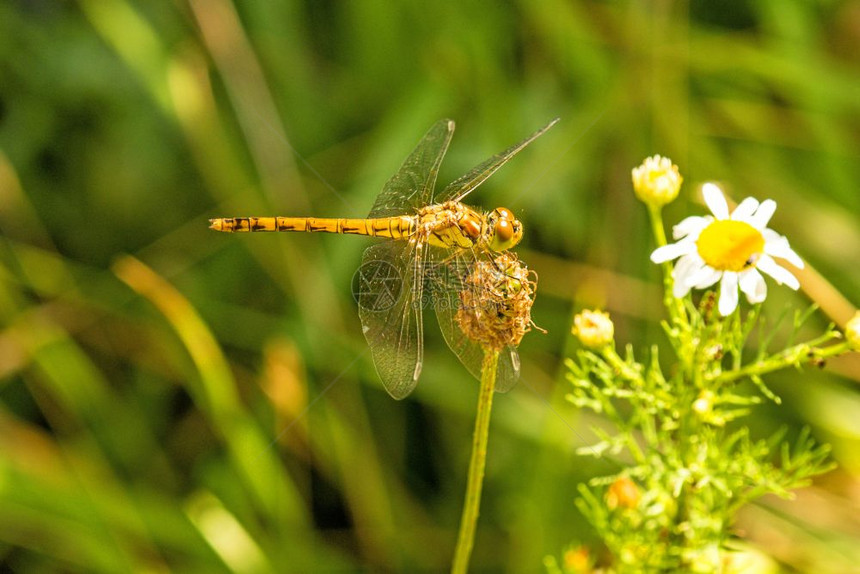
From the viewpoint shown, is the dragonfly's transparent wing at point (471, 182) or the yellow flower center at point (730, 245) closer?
the yellow flower center at point (730, 245)

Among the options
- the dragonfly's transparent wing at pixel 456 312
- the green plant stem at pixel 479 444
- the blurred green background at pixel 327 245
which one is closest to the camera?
the green plant stem at pixel 479 444

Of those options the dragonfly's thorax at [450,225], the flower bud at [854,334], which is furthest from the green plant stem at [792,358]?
the dragonfly's thorax at [450,225]

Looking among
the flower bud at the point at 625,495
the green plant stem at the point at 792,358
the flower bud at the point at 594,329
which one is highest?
the flower bud at the point at 594,329

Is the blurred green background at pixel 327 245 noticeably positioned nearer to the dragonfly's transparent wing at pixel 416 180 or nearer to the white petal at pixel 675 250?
the dragonfly's transparent wing at pixel 416 180

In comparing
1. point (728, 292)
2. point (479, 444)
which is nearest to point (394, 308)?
point (479, 444)

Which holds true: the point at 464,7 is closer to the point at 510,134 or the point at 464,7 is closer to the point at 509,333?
the point at 510,134

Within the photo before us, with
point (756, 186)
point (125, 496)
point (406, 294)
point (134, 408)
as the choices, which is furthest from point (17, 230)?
point (756, 186)

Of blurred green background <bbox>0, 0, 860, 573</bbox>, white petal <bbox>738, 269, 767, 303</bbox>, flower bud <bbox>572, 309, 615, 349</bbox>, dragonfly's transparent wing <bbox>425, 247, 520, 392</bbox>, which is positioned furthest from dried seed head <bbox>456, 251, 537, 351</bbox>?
blurred green background <bbox>0, 0, 860, 573</bbox>
